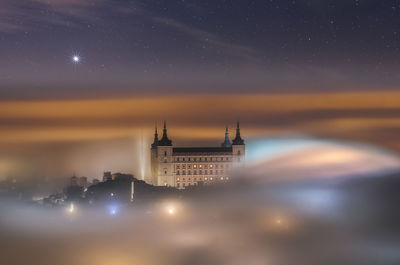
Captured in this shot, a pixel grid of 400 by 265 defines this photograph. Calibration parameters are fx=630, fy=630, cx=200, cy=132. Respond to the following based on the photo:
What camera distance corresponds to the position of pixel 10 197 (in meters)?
130

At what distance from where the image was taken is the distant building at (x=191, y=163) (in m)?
148

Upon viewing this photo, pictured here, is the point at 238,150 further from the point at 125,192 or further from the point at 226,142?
the point at 125,192

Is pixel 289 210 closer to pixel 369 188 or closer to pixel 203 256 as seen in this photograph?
pixel 369 188

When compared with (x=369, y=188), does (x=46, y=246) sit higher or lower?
lower

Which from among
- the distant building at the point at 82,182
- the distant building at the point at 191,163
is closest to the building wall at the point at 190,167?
the distant building at the point at 191,163

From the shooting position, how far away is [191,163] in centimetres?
14912

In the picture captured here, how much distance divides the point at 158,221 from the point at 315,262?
29.5 metres

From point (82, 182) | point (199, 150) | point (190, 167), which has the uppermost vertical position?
point (199, 150)

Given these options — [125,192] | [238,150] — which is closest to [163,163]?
[238,150]

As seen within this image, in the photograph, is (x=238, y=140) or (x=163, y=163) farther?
(x=238, y=140)

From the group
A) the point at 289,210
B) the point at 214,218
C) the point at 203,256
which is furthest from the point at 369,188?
the point at 203,256

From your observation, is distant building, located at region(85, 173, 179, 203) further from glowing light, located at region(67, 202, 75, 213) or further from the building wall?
the building wall

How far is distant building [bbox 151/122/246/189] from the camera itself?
5832 inches

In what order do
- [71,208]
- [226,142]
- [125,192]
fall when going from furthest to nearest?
[226,142], [125,192], [71,208]
